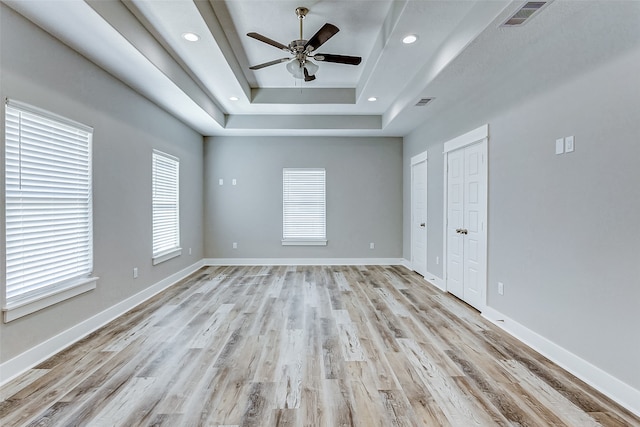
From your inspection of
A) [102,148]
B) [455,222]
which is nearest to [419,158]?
[455,222]

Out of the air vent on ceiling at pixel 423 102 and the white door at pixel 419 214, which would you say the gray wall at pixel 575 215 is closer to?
the air vent on ceiling at pixel 423 102

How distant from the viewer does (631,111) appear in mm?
1964

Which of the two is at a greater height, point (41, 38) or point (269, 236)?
point (41, 38)

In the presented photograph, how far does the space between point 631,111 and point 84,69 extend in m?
4.46

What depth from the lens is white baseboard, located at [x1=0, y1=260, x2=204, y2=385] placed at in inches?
88.6

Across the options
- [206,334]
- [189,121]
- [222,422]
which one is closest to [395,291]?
Result: [206,334]

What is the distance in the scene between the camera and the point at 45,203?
2600mm

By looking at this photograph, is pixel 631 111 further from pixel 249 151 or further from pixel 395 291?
pixel 249 151

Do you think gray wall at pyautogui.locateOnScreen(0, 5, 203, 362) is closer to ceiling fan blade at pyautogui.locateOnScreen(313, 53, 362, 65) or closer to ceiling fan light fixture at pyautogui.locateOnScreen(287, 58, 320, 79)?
ceiling fan light fixture at pyautogui.locateOnScreen(287, 58, 320, 79)

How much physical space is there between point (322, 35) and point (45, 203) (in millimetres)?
2856

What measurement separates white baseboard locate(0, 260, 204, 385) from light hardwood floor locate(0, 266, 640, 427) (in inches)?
2.8

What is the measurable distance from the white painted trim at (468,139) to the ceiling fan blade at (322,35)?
2049 millimetres

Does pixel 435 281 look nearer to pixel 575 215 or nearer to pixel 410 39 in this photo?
pixel 575 215

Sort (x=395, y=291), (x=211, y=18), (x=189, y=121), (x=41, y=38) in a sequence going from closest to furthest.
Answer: (x=41, y=38)
(x=211, y=18)
(x=395, y=291)
(x=189, y=121)
